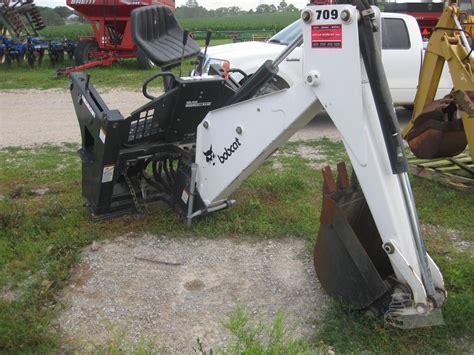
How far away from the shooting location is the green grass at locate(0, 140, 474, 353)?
3.20 metres

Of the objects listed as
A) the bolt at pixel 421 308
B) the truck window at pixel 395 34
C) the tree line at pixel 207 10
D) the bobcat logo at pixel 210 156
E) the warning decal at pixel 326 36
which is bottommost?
the tree line at pixel 207 10

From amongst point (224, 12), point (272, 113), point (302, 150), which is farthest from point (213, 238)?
point (224, 12)

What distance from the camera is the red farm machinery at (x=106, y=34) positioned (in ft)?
54.9

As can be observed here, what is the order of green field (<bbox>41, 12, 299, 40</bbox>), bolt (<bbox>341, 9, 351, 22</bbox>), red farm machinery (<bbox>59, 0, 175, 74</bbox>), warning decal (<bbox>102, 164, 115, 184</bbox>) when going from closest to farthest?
1. bolt (<bbox>341, 9, 351, 22</bbox>)
2. warning decal (<bbox>102, 164, 115, 184</bbox>)
3. red farm machinery (<bbox>59, 0, 175, 74</bbox>)
4. green field (<bbox>41, 12, 299, 40</bbox>)

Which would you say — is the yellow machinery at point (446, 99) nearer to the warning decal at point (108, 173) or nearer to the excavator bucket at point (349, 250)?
the excavator bucket at point (349, 250)

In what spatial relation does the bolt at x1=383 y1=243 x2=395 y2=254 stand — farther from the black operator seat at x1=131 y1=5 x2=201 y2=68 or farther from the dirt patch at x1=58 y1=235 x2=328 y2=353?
the black operator seat at x1=131 y1=5 x2=201 y2=68

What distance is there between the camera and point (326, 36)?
3148mm

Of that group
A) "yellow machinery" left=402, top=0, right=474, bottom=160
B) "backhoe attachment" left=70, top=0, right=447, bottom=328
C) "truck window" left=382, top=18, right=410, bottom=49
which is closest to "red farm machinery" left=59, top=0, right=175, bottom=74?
"truck window" left=382, top=18, right=410, bottom=49

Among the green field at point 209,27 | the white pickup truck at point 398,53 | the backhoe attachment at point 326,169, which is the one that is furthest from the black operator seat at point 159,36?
the green field at point 209,27

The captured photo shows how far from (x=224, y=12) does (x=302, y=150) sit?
97.9 m

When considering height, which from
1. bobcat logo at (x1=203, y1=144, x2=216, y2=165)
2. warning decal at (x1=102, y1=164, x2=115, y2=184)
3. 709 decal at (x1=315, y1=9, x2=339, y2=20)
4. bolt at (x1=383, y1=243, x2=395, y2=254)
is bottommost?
warning decal at (x1=102, y1=164, x2=115, y2=184)

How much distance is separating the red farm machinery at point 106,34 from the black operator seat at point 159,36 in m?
11.9

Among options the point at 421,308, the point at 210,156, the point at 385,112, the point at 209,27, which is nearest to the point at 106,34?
the point at 210,156

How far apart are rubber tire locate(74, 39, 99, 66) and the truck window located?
1133cm
